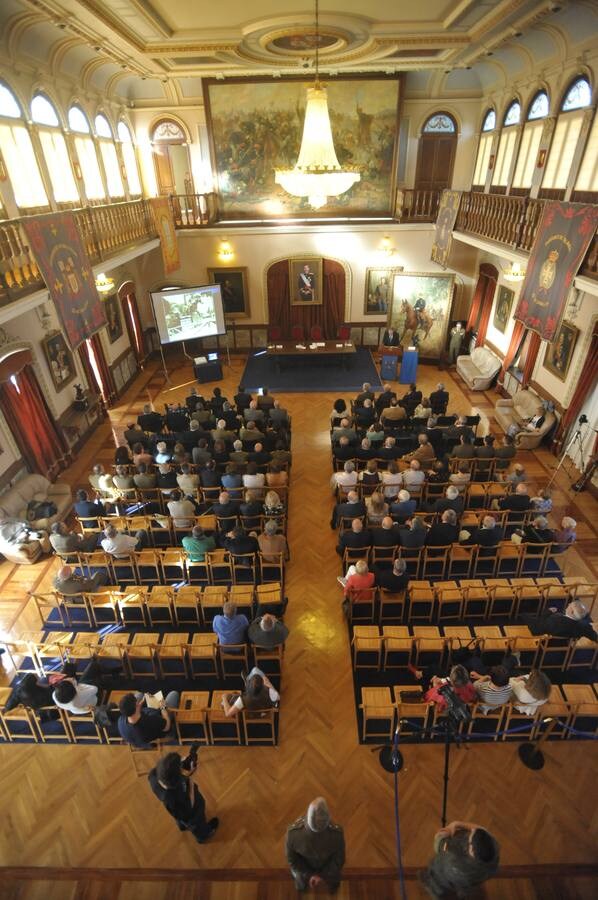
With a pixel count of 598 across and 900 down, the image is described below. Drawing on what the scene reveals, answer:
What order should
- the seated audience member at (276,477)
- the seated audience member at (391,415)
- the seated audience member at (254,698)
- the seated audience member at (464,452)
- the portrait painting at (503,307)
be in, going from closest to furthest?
the seated audience member at (254,698)
the seated audience member at (276,477)
the seated audience member at (464,452)
the seated audience member at (391,415)
the portrait painting at (503,307)

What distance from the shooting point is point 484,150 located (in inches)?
538

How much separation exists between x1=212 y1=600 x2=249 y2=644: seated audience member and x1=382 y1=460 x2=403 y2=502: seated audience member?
11.8 feet

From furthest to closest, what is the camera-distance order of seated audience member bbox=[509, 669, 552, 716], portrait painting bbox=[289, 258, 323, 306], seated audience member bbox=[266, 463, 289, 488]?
portrait painting bbox=[289, 258, 323, 306] → seated audience member bbox=[266, 463, 289, 488] → seated audience member bbox=[509, 669, 552, 716]

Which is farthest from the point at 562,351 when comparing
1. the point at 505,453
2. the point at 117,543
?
the point at 117,543

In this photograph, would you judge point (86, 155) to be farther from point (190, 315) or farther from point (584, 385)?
point (584, 385)

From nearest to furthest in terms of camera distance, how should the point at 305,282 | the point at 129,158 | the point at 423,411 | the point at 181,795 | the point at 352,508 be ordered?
the point at 181,795
the point at 352,508
the point at 423,411
the point at 129,158
the point at 305,282

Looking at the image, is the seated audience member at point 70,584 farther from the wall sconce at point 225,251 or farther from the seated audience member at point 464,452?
the wall sconce at point 225,251

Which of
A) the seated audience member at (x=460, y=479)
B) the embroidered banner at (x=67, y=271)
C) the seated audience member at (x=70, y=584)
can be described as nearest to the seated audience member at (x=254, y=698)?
the seated audience member at (x=70, y=584)

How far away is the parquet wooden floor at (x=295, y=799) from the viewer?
13.4ft

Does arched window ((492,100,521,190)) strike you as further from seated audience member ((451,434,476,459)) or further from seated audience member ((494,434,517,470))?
seated audience member ((451,434,476,459))

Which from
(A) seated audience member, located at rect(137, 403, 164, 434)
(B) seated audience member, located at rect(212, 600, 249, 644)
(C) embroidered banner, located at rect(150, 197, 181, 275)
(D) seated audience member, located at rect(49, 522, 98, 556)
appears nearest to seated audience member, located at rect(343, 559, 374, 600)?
(B) seated audience member, located at rect(212, 600, 249, 644)

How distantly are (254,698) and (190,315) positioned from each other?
474 inches

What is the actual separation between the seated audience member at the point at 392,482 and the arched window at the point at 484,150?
1044cm

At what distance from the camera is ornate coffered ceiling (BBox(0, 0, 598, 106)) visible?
7.97 metres
